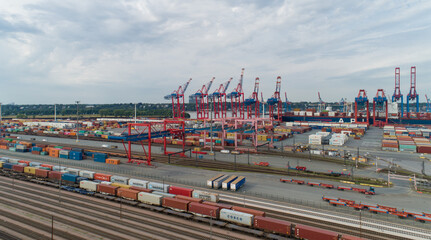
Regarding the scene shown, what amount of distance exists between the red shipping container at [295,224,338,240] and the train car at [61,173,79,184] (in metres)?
37.6

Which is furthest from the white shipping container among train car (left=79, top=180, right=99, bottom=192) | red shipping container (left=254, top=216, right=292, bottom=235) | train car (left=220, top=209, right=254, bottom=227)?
red shipping container (left=254, top=216, right=292, bottom=235)

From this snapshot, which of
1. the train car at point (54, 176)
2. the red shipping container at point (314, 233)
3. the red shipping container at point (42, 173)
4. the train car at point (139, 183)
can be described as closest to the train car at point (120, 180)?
the train car at point (139, 183)

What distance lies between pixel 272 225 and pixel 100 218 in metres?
20.4

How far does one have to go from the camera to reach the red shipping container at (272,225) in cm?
2536

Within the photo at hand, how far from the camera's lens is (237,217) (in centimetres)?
2795

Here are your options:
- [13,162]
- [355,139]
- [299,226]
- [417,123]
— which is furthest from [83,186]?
[417,123]

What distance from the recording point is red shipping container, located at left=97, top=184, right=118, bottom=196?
37.2 meters

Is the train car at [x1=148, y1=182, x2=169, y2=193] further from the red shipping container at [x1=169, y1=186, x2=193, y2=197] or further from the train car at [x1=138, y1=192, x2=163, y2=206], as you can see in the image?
the train car at [x1=138, y1=192, x2=163, y2=206]

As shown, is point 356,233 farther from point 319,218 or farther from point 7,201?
point 7,201

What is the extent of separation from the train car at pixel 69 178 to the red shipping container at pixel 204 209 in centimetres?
2481

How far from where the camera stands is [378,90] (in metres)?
143

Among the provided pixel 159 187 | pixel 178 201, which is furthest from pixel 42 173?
pixel 178 201

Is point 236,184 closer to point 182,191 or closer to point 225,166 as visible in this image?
point 182,191

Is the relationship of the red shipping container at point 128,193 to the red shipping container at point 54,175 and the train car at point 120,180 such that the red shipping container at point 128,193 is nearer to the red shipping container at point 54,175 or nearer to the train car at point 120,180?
the train car at point 120,180
